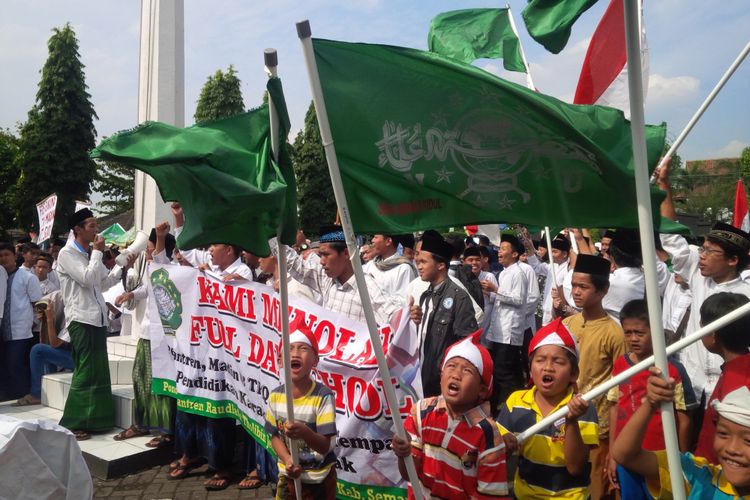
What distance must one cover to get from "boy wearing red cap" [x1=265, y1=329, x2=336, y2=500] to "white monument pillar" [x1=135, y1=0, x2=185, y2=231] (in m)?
5.46

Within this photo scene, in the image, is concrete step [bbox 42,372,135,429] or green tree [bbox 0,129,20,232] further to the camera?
green tree [bbox 0,129,20,232]

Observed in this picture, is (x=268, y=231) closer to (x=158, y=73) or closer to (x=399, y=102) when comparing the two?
(x=399, y=102)

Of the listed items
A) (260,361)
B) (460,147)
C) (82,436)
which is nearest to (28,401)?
(82,436)

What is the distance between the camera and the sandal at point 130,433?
6547mm

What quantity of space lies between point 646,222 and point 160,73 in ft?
24.9

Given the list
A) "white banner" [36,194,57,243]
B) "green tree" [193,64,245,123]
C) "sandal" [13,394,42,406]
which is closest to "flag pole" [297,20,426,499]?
"sandal" [13,394,42,406]

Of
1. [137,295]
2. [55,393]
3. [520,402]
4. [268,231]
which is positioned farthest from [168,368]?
[520,402]

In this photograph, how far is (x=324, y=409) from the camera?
3.77 metres

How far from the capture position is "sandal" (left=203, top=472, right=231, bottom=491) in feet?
18.3

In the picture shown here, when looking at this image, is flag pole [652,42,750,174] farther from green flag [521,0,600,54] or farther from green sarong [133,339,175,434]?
green sarong [133,339,175,434]

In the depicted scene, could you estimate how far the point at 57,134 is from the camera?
30.2 m

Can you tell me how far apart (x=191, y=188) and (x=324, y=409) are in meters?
1.61

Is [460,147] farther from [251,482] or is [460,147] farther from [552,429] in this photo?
[251,482]

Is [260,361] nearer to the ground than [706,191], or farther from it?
nearer to the ground
